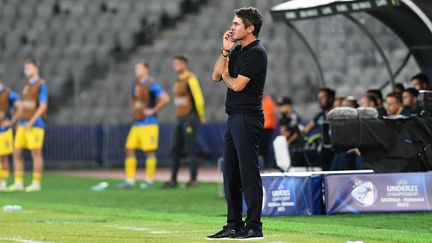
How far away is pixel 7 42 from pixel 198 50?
5048 millimetres

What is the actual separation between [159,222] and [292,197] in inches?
75.6

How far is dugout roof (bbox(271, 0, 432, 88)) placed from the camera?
17.3 m

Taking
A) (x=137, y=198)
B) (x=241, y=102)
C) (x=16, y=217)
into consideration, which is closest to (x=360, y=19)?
(x=137, y=198)

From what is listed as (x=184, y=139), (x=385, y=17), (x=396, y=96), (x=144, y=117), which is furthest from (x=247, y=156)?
(x=144, y=117)

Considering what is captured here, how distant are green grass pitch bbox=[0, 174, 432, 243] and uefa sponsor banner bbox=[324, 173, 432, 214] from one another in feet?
0.91

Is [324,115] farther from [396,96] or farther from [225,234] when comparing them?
[225,234]

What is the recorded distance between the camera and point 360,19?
19.6 m

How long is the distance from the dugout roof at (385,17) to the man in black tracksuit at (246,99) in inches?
242

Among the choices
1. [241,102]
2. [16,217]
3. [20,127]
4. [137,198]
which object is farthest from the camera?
[20,127]

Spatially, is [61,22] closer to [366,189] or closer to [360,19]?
[360,19]

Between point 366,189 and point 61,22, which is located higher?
point 61,22

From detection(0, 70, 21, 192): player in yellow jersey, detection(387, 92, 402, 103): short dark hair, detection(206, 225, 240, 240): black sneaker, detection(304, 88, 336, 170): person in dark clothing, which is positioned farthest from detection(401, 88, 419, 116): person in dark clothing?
detection(0, 70, 21, 192): player in yellow jersey

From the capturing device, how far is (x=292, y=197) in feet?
47.2

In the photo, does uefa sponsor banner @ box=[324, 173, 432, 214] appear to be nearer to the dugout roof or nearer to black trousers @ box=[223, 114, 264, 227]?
the dugout roof
